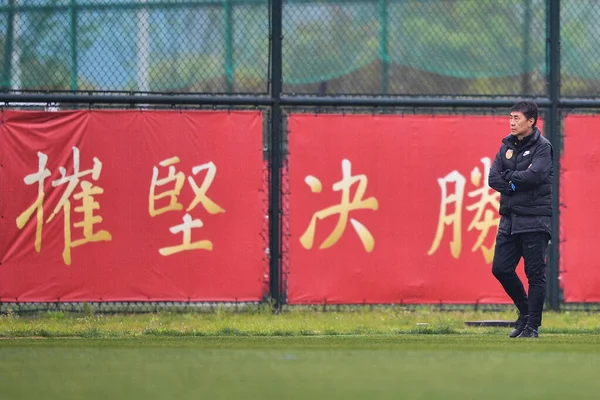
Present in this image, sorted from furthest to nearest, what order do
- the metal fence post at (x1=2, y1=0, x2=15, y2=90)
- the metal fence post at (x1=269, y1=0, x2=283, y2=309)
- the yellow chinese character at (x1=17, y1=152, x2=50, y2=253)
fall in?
the metal fence post at (x1=2, y1=0, x2=15, y2=90), the metal fence post at (x1=269, y1=0, x2=283, y2=309), the yellow chinese character at (x1=17, y1=152, x2=50, y2=253)

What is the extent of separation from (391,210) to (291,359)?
4.45 meters

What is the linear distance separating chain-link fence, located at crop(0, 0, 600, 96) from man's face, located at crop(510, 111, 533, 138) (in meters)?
2.66

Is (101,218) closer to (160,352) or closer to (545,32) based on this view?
(160,352)

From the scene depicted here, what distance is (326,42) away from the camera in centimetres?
1130

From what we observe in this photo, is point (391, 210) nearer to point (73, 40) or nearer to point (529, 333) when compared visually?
point (529, 333)

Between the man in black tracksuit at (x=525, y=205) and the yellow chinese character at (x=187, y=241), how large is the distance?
3175mm

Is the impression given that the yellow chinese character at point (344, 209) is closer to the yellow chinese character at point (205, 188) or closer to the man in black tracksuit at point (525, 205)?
the yellow chinese character at point (205, 188)

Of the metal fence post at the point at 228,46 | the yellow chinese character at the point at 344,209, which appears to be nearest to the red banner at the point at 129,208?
the metal fence post at the point at 228,46

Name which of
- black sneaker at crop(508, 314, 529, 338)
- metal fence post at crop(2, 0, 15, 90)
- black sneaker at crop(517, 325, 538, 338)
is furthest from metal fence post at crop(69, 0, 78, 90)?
black sneaker at crop(517, 325, 538, 338)

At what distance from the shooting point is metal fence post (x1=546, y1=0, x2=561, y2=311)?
11234mm

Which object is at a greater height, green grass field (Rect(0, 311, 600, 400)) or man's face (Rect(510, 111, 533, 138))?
man's face (Rect(510, 111, 533, 138))

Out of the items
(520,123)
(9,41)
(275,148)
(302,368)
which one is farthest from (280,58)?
(302,368)

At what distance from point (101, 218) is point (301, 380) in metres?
5.49

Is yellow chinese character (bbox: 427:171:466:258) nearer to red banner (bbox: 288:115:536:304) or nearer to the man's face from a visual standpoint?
red banner (bbox: 288:115:536:304)
